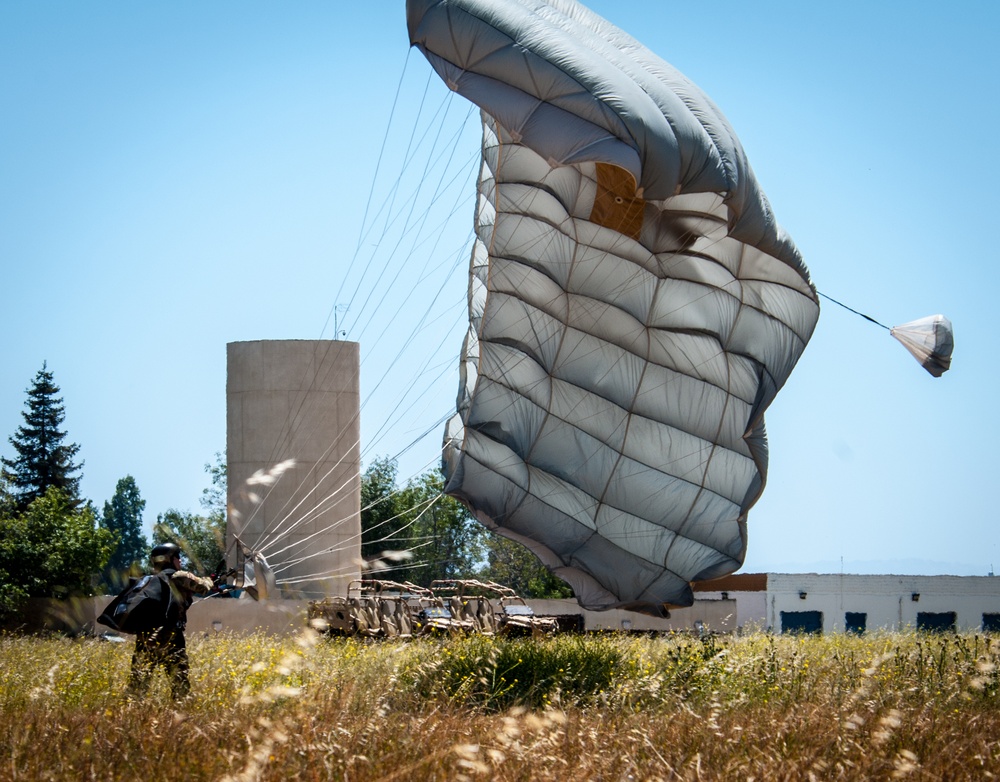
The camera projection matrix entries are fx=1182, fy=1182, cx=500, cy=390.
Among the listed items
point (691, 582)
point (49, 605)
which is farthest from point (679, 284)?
→ point (49, 605)

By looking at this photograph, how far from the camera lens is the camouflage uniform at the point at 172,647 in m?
8.97

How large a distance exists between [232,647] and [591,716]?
6620mm

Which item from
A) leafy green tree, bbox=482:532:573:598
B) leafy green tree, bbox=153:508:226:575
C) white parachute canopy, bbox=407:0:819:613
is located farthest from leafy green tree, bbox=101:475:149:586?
white parachute canopy, bbox=407:0:819:613

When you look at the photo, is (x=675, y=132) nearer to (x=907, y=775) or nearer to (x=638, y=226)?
(x=638, y=226)

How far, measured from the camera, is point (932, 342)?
42.8 feet

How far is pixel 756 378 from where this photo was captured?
15.1m

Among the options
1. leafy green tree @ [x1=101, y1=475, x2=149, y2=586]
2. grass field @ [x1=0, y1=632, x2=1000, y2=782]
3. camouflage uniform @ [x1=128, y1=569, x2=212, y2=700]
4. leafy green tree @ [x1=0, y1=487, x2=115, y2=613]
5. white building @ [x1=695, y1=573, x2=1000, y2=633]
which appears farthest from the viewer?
leafy green tree @ [x1=101, y1=475, x2=149, y2=586]

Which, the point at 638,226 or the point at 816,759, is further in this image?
the point at 638,226

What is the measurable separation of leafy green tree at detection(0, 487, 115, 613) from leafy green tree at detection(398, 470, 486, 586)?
22429mm

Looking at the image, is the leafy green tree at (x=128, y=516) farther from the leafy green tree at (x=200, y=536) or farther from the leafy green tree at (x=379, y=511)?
the leafy green tree at (x=379, y=511)

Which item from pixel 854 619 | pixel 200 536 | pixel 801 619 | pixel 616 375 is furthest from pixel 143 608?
pixel 200 536

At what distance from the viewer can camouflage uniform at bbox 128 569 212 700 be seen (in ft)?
29.4

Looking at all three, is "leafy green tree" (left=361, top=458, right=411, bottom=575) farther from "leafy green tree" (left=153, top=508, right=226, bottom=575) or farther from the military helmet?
the military helmet

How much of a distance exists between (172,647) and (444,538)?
5258 cm
